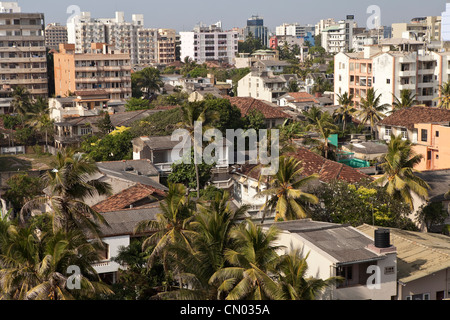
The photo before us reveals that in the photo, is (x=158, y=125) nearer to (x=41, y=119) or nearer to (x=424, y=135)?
(x=41, y=119)

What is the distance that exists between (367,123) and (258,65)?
52.7 meters

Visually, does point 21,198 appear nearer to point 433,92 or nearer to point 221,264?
point 221,264

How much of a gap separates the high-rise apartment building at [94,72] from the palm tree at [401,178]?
194 feet

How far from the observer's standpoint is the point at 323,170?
39.4 meters

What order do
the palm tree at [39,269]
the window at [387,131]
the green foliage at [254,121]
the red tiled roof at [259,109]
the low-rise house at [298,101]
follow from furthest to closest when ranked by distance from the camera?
the low-rise house at [298,101]
the red tiled roof at [259,109]
the green foliage at [254,121]
the window at [387,131]
the palm tree at [39,269]

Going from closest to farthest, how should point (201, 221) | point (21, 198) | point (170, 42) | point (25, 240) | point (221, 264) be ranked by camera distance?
point (25, 240) → point (221, 264) → point (201, 221) → point (21, 198) → point (170, 42)

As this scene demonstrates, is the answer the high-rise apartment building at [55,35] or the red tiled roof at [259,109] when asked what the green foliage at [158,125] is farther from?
→ the high-rise apartment building at [55,35]

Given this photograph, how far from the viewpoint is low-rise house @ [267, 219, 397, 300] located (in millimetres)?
21047

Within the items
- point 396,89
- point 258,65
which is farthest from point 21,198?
point 258,65

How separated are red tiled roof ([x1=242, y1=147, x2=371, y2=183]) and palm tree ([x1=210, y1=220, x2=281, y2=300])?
18061 mm

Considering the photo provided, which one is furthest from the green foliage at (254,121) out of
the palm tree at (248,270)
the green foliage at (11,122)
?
the palm tree at (248,270)

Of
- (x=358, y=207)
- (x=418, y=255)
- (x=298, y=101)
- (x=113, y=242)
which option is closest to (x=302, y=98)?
(x=298, y=101)

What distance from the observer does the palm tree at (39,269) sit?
1666 centimetres

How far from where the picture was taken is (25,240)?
57.4ft
